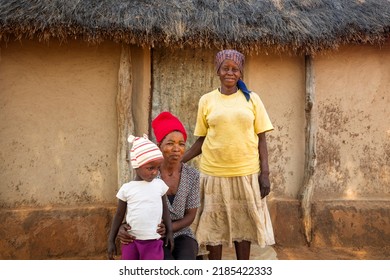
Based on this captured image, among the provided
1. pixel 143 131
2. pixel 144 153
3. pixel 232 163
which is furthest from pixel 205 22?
pixel 144 153

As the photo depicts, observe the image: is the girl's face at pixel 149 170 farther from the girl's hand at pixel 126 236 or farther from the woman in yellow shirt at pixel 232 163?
the woman in yellow shirt at pixel 232 163

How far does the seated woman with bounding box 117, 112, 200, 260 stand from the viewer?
2830 millimetres

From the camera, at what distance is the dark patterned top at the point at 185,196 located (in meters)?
2.91

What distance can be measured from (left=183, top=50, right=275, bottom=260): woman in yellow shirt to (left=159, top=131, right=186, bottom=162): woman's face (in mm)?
497

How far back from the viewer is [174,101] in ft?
16.6

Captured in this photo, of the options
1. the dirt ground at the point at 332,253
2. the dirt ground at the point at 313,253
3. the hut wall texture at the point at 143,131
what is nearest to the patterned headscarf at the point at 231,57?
the hut wall texture at the point at 143,131

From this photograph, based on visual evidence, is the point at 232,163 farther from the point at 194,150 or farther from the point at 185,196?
the point at 185,196

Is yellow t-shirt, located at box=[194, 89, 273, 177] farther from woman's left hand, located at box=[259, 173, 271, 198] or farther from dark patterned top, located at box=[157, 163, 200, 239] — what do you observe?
dark patterned top, located at box=[157, 163, 200, 239]

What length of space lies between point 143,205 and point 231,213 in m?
1.02

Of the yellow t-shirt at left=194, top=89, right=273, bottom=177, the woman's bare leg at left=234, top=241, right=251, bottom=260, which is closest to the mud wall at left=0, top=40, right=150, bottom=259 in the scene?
the yellow t-shirt at left=194, top=89, right=273, bottom=177

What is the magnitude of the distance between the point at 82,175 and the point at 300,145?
7.70 ft

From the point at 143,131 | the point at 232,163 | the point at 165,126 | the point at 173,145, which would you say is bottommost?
the point at 232,163

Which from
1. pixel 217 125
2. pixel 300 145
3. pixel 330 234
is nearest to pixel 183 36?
pixel 217 125

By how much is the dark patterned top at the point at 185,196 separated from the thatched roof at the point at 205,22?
184 cm
